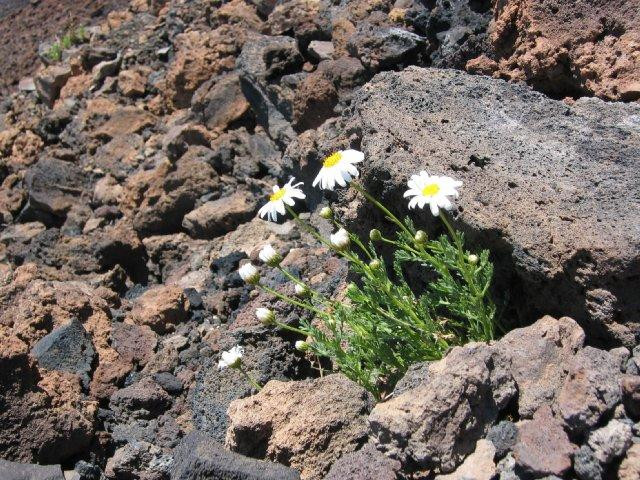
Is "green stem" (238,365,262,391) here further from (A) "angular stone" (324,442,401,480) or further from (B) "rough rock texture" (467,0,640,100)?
(B) "rough rock texture" (467,0,640,100)

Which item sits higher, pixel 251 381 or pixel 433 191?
pixel 433 191

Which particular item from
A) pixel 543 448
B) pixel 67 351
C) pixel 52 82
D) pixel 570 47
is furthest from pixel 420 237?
pixel 52 82

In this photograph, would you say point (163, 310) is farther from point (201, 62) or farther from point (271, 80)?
point (201, 62)

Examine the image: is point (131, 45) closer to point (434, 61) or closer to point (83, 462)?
point (434, 61)

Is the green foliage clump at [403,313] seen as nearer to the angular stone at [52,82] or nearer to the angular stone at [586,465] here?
the angular stone at [586,465]

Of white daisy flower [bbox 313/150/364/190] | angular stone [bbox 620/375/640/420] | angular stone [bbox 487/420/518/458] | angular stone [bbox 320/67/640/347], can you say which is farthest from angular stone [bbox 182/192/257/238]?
angular stone [bbox 620/375/640/420]
